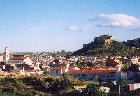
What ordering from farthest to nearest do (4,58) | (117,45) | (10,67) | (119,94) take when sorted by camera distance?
(117,45)
(4,58)
(10,67)
(119,94)

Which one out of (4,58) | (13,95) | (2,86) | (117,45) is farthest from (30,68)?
(117,45)

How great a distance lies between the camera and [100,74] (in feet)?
198

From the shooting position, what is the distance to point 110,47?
343ft

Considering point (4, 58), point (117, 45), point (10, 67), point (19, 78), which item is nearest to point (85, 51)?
point (117, 45)

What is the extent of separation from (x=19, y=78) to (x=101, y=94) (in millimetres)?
17843

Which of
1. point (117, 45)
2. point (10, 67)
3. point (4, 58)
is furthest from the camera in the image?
point (117, 45)

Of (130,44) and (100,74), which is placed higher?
(130,44)

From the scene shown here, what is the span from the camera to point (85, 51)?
4668 inches

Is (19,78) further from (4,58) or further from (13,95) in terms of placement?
(4,58)

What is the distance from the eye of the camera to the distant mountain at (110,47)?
322ft

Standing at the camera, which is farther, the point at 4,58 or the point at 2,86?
the point at 4,58

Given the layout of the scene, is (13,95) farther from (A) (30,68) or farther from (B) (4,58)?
(B) (4,58)

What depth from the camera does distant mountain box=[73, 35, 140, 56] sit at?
322 ft

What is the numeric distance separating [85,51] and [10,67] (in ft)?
172
